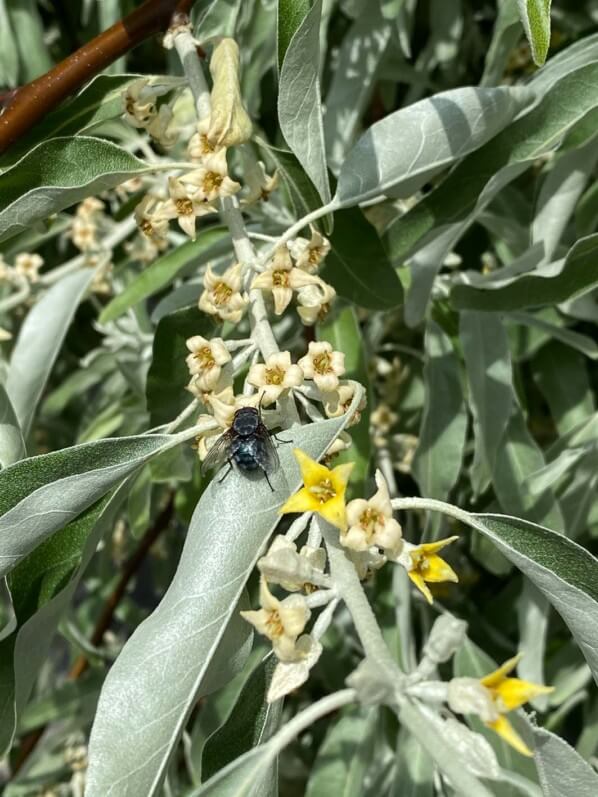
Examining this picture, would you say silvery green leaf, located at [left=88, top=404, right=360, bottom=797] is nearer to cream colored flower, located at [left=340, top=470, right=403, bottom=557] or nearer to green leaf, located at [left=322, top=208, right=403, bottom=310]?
cream colored flower, located at [left=340, top=470, right=403, bottom=557]

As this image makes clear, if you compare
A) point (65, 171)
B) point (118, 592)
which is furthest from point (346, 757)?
point (65, 171)

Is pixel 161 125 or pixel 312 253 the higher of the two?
pixel 161 125

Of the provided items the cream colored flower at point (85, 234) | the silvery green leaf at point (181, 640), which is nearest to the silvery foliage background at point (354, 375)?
the silvery green leaf at point (181, 640)

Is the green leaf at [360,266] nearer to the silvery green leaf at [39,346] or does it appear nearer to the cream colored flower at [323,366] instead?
the cream colored flower at [323,366]

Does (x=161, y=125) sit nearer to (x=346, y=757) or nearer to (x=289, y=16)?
(x=289, y=16)

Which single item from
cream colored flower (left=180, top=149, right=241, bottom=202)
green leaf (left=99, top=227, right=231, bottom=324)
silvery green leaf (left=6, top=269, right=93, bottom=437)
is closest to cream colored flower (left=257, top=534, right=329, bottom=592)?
cream colored flower (left=180, top=149, right=241, bottom=202)

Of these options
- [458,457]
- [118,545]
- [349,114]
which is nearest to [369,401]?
[458,457]
